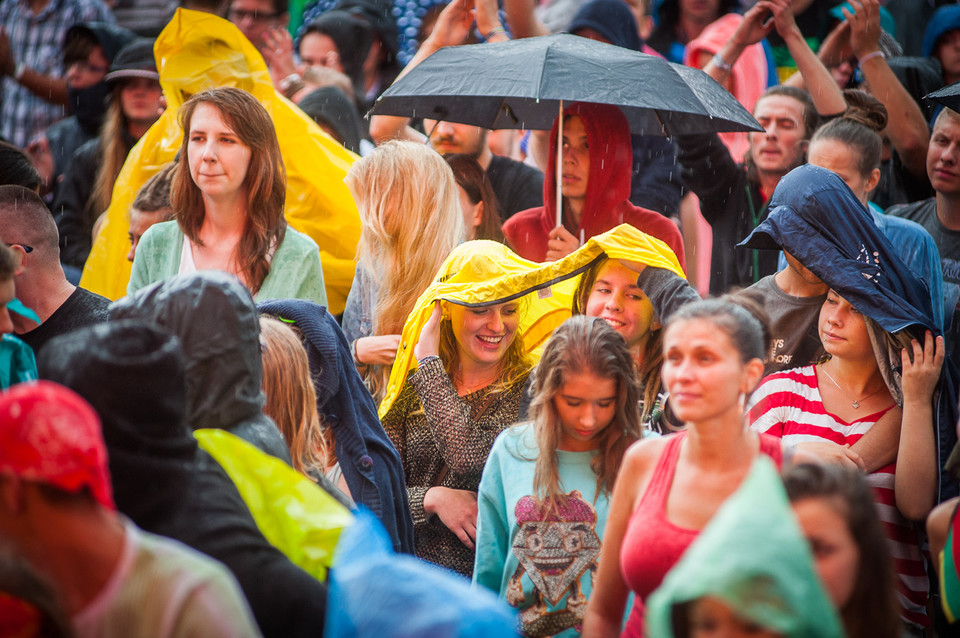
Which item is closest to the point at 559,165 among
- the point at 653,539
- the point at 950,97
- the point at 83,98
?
the point at 950,97

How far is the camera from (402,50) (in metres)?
7.36

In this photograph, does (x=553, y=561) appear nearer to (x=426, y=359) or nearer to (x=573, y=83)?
(x=426, y=359)

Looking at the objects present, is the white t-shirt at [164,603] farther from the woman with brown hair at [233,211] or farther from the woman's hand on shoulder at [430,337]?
the woman with brown hair at [233,211]

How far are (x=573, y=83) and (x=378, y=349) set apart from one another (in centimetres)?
139

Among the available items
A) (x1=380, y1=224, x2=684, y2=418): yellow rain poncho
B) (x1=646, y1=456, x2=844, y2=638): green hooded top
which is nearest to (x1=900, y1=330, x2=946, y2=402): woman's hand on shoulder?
(x1=380, y1=224, x2=684, y2=418): yellow rain poncho

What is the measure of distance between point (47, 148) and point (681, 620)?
6.23 metres

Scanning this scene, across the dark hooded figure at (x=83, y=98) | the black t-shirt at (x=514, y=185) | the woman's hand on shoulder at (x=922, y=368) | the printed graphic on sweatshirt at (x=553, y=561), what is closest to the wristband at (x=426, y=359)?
the printed graphic on sweatshirt at (x=553, y=561)

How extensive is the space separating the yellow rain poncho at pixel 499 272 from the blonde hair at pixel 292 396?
0.76 meters

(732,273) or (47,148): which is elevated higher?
(47,148)

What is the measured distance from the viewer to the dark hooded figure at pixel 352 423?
3580mm

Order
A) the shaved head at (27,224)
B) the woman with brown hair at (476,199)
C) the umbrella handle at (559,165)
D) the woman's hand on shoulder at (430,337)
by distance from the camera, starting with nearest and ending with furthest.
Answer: the shaved head at (27,224) → the woman's hand on shoulder at (430,337) → the umbrella handle at (559,165) → the woman with brown hair at (476,199)

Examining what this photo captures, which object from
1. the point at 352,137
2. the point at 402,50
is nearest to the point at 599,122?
the point at 352,137

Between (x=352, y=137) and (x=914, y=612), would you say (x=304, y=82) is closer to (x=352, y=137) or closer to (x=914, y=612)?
(x=352, y=137)

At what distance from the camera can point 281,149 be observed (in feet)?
17.3
